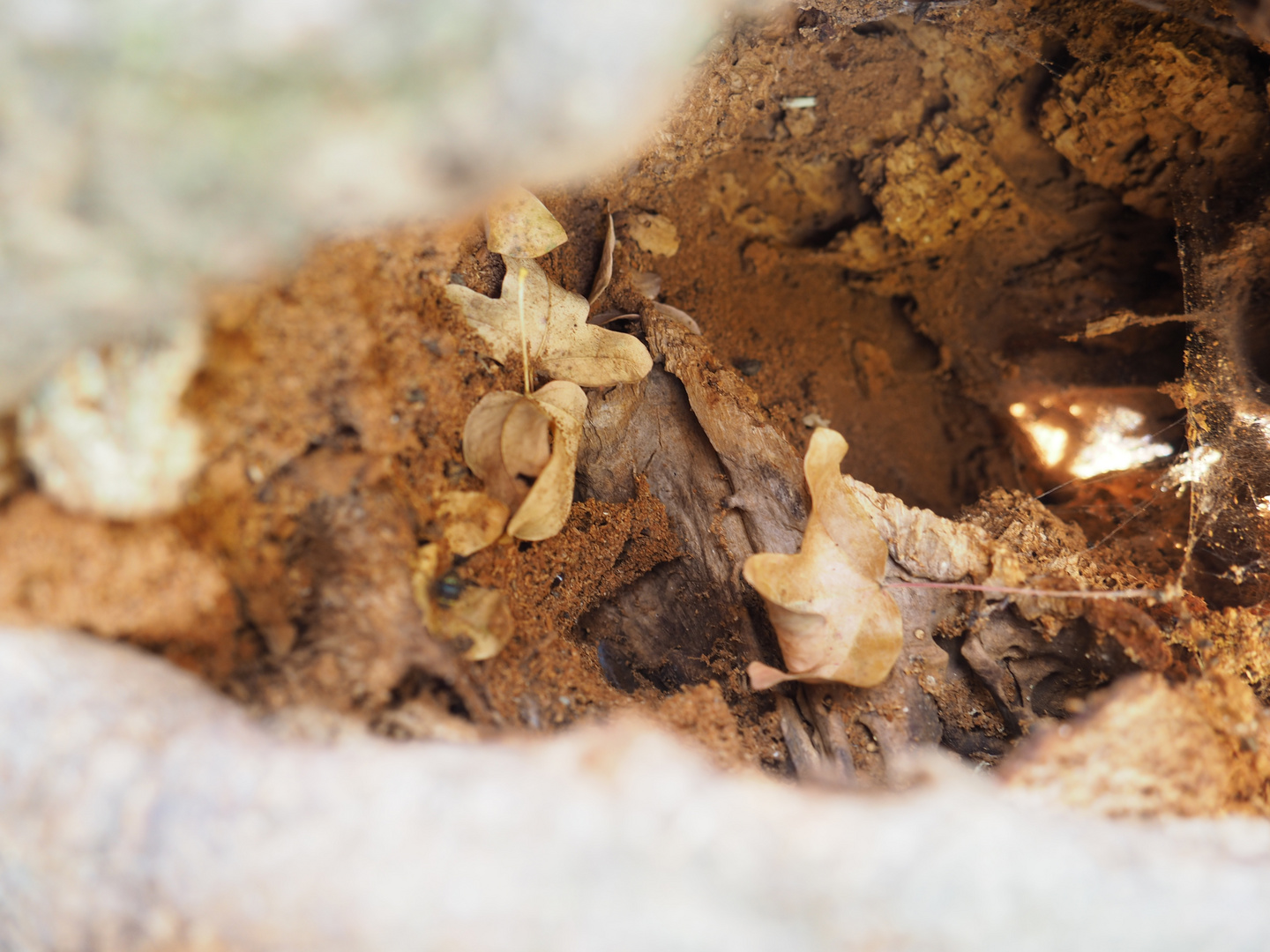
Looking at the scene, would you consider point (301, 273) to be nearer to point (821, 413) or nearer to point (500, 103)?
point (500, 103)

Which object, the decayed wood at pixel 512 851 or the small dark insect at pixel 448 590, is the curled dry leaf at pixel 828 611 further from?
the small dark insect at pixel 448 590

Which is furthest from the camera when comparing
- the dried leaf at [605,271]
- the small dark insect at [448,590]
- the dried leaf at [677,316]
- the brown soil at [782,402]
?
the dried leaf at [677,316]

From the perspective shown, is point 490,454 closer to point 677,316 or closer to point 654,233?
point 677,316

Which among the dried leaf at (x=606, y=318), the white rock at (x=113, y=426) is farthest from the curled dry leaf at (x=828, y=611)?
the white rock at (x=113, y=426)

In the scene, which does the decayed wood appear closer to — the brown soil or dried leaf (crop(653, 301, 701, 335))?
the brown soil

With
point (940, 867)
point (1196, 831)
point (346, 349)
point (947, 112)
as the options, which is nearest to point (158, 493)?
point (346, 349)
